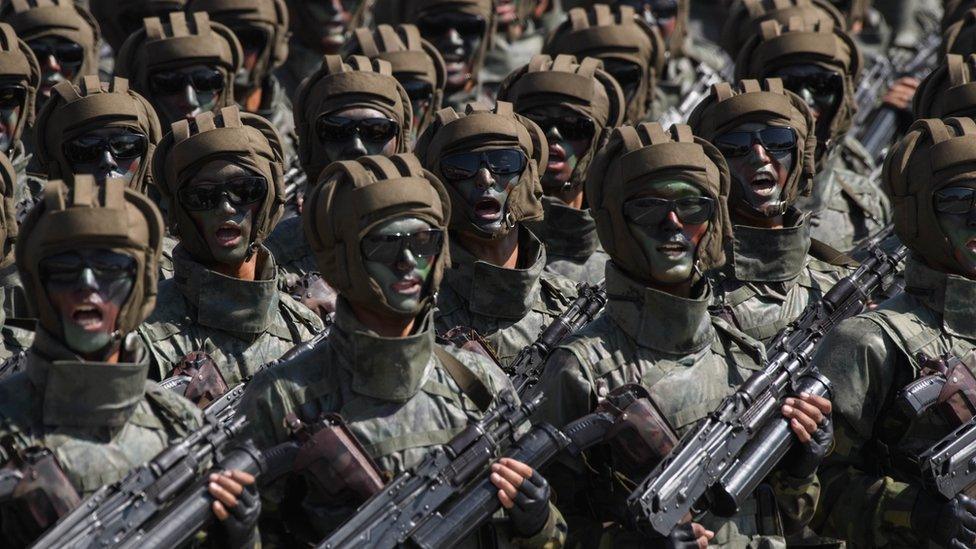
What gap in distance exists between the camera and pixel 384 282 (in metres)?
15.7

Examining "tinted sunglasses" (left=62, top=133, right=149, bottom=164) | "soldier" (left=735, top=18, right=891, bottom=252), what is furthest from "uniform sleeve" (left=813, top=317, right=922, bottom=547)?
"soldier" (left=735, top=18, right=891, bottom=252)

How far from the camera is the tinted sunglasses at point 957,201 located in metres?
17.4

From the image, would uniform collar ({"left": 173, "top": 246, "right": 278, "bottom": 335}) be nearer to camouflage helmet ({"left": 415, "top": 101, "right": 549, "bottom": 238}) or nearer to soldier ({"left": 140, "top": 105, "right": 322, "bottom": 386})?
soldier ({"left": 140, "top": 105, "right": 322, "bottom": 386})

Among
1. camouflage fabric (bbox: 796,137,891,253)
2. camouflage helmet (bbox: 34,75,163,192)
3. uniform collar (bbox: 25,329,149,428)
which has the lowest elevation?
camouflage fabric (bbox: 796,137,891,253)

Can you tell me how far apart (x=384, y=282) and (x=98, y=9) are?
10.8 meters

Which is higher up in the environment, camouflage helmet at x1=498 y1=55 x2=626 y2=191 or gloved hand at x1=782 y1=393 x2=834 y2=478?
camouflage helmet at x1=498 y1=55 x2=626 y2=191

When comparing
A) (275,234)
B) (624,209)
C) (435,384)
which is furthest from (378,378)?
(275,234)

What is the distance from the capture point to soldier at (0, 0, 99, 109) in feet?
76.6

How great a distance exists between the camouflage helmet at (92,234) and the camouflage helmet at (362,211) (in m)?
1.06

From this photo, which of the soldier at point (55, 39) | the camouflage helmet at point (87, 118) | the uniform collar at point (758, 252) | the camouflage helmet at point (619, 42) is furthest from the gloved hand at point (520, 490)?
the soldier at point (55, 39)

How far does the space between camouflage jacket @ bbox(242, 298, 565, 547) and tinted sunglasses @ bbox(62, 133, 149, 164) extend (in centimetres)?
460

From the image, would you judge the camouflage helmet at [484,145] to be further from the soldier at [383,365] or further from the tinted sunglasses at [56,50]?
the tinted sunglasses at [56,50]

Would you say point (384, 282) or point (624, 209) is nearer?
point (384, 282)

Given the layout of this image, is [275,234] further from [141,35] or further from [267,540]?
[267,540]
